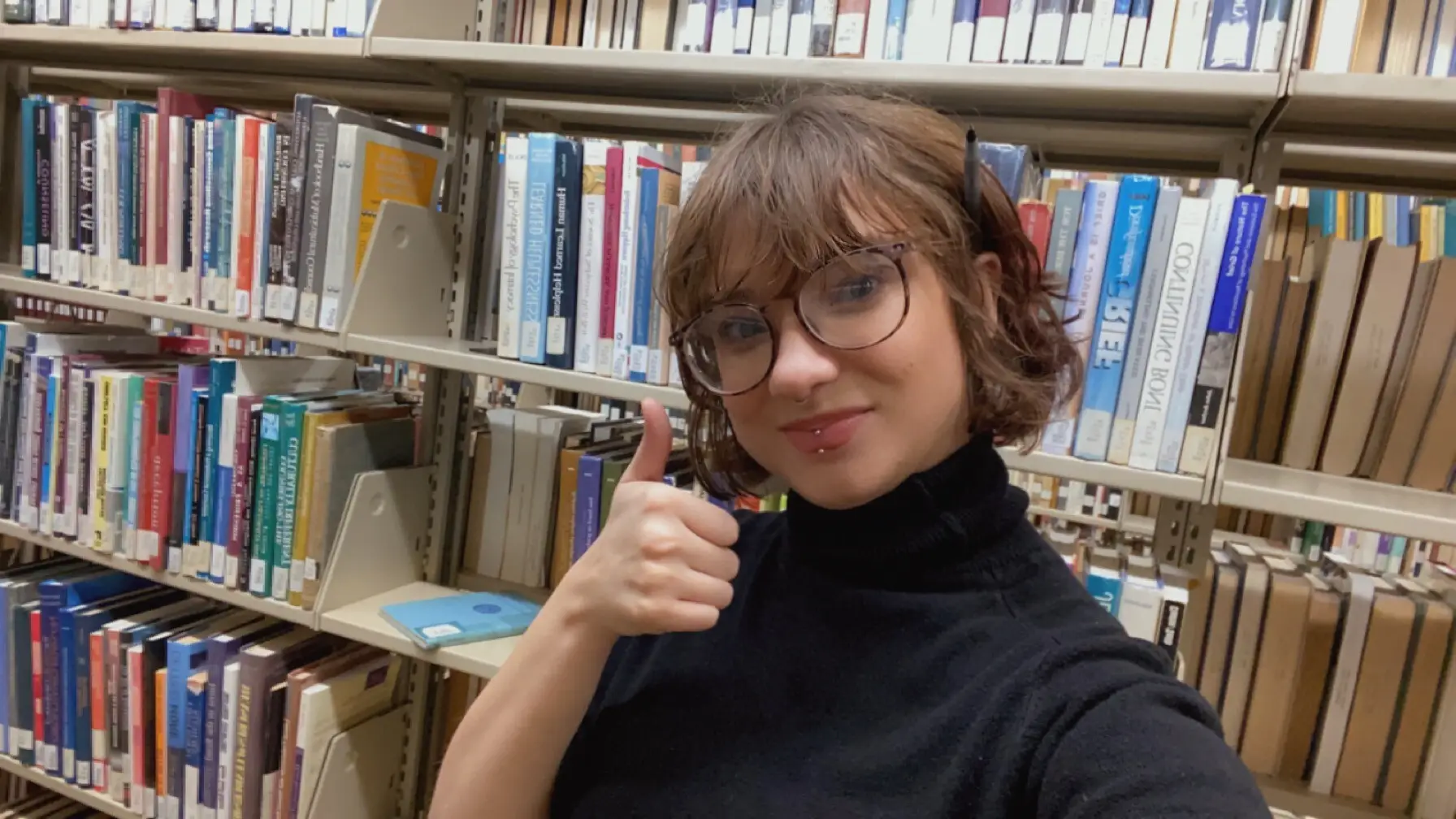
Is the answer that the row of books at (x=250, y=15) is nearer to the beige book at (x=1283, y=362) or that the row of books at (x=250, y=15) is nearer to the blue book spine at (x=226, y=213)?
the blue book spine at (x=226, y=213)

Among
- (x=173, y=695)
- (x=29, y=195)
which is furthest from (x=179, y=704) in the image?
(x=29, y=195)

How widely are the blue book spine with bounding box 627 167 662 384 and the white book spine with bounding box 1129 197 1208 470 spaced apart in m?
0.64

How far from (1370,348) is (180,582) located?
5.92ft

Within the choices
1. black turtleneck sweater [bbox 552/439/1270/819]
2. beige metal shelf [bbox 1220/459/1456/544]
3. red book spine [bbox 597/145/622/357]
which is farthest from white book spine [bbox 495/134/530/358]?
beige metal shelf [bbox 1220/459/1456/544]

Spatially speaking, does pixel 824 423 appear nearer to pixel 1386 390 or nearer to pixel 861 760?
pixel 861 760

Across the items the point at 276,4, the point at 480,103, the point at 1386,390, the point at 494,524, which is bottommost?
the point at 494,524

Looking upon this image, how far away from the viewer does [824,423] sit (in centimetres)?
67

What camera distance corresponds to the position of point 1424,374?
0.98 meters

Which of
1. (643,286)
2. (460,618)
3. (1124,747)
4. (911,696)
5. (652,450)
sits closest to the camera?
(1124,747)

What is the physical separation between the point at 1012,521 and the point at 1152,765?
0.21 metres

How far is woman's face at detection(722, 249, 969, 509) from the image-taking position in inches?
25.6

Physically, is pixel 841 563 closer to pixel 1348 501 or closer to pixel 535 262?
pixel 1348 501

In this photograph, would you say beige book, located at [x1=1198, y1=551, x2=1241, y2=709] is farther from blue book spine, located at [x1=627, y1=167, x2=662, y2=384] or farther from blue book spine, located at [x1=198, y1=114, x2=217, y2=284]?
blue book spine, located at [x1=198, y1=114, x2=217, y2=284]

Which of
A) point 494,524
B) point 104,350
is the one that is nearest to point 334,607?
point 494,524
